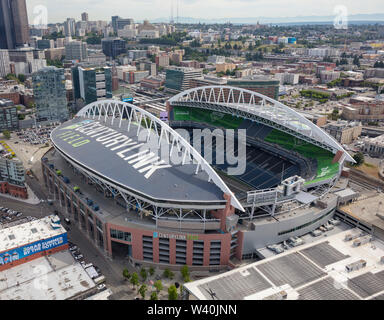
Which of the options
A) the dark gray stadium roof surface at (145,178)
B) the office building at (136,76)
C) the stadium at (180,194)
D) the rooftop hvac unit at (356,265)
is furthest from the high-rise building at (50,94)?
the rooftop hvac unit at (356,265)

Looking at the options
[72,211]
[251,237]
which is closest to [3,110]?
[72,211]

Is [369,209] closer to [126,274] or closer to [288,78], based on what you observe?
[126,274]

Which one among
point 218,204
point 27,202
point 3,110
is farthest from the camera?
point 3,110

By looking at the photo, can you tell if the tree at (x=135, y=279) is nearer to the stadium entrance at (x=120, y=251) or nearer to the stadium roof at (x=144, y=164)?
the stadium entrance at (x=120, y=251)

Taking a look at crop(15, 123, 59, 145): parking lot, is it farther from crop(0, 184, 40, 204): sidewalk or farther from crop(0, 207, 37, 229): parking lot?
crop(0, 207, 37, 229): parking lot

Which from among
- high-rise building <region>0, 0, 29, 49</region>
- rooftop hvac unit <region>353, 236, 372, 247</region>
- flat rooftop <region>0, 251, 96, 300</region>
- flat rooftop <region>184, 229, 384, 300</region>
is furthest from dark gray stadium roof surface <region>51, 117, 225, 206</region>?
high-rise building <region>0, 0, 29, 49</region>
